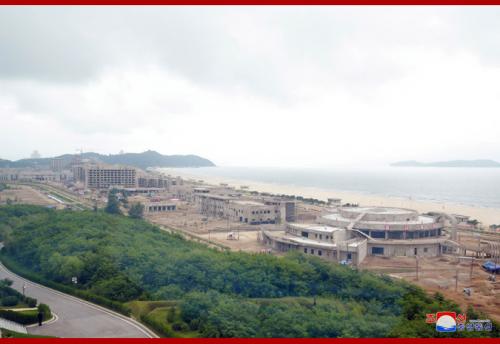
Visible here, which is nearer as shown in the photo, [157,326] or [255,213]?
[157,326]

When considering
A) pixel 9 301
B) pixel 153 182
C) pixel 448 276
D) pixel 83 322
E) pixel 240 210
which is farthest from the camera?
pixel 153 182

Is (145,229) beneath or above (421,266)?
above

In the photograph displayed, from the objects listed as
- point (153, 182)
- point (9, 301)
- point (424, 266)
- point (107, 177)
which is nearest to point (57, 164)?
point (107, 177)

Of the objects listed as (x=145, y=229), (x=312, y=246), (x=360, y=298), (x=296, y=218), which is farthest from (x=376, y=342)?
(x=296, y=218)

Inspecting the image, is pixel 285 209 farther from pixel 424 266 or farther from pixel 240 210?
pixel 424 266

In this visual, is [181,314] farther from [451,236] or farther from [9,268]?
[451,236]

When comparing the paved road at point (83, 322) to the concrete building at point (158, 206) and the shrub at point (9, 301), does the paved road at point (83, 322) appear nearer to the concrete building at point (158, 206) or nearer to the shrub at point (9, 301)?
the shrub at point (9, 301)

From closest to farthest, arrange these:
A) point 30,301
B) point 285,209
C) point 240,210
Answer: point 30,301, point 240,210, point 285,209

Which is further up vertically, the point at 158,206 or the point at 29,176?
the point at 29,176
